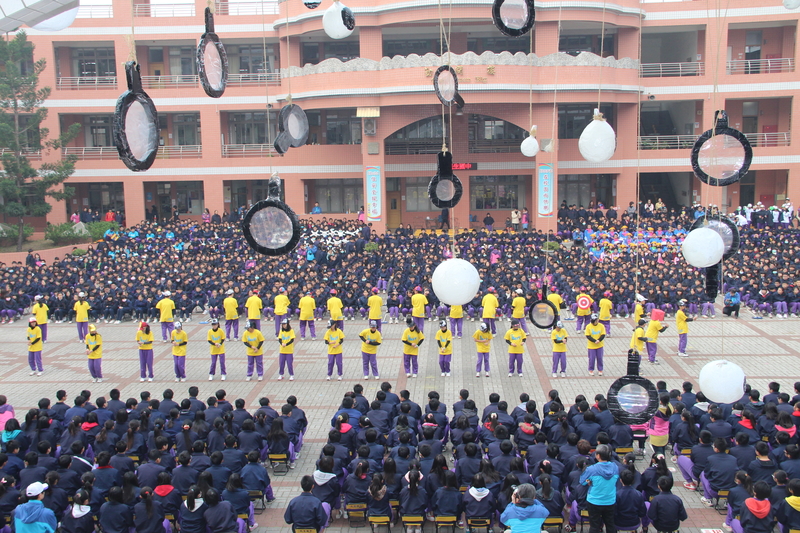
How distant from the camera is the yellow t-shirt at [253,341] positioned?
15.9 metres

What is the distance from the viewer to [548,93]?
1148 inches

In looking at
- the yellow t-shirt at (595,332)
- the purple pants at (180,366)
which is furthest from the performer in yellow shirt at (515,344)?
the purple pants at (180,366)

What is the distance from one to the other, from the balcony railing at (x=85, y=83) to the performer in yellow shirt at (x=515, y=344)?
27.7m

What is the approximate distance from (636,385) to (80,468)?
7724 mm

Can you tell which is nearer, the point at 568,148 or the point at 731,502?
the point at 731,502

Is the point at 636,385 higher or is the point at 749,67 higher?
the point at 749,67

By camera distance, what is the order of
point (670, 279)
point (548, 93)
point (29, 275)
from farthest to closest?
1. point (548, 93)
2. point (29, 275)
3. point (670, 279)

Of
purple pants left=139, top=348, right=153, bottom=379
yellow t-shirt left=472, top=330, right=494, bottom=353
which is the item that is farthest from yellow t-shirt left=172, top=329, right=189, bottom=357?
yellow t-shirt left=472, top=330, right=494, bottom=353

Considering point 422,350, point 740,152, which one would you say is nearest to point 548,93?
point 422,350

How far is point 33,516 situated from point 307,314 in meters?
11.2

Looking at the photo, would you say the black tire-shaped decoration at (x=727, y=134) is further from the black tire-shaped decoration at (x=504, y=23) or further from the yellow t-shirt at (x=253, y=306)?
the yellow t-shirt at (x=253, y=306)

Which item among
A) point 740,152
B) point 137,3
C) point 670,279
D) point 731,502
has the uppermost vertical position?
point 137,3

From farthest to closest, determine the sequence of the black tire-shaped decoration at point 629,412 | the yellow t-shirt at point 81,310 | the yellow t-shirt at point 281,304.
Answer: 1. the yellow t-shirt at point 281,304
2. the yellow t-shirt at point 81,310
3. the black tire-shaped decoration at point 629,412

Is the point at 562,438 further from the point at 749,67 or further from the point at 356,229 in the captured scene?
the point at 749,67
